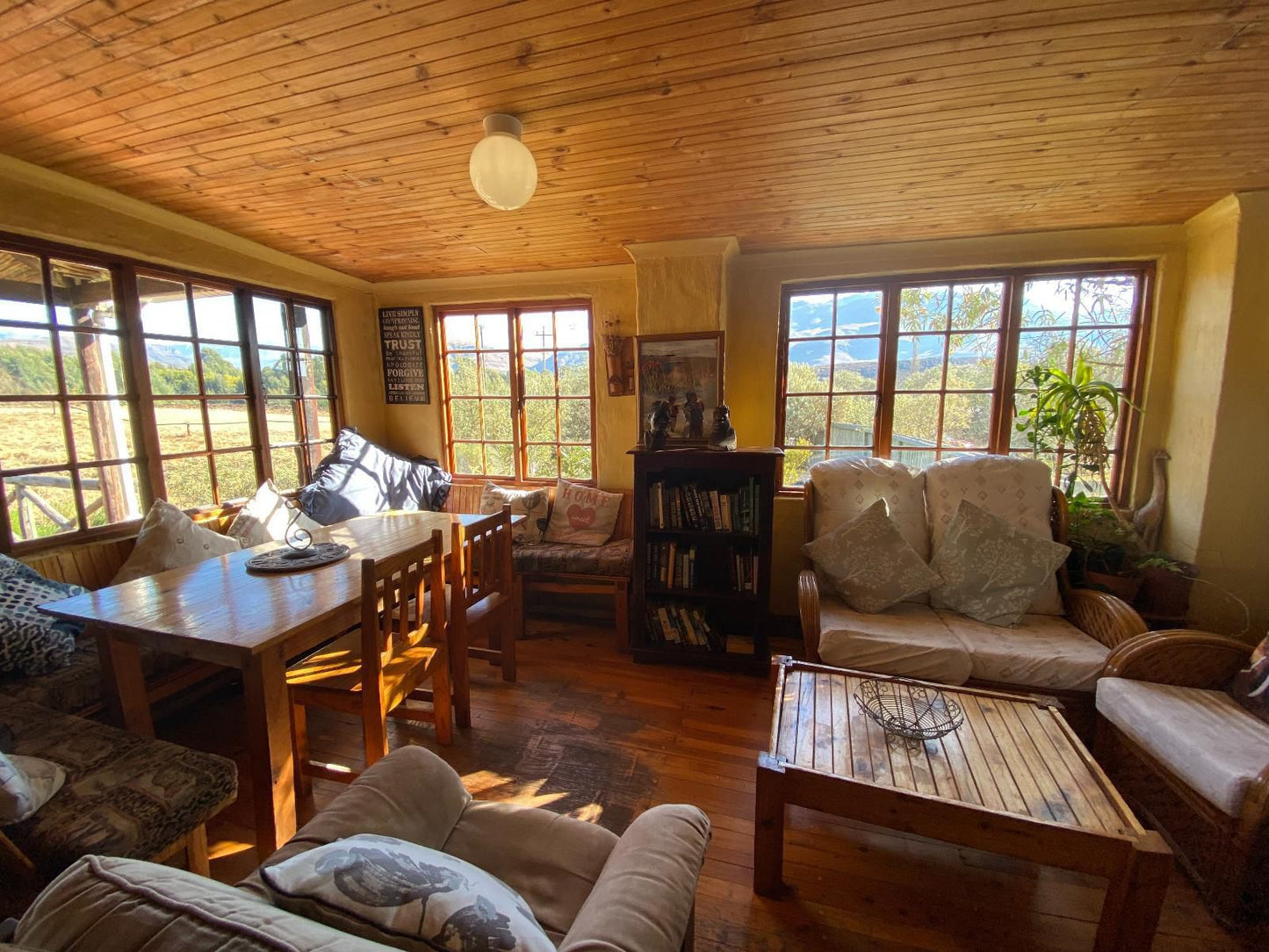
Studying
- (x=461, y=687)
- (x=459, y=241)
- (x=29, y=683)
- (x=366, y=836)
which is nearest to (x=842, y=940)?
(x=366, y=836)

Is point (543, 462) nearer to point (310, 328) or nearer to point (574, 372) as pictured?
point (574, 372)

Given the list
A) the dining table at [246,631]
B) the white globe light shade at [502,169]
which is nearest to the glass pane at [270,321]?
the dining table at [246,631]

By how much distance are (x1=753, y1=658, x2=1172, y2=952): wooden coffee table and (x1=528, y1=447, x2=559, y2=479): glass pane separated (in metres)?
2.43

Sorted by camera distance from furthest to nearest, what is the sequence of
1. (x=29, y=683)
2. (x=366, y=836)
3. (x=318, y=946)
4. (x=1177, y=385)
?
(x=1177, y=385) < (x=29, y=683) < (x=366, y=836) < (x=318, y=946)

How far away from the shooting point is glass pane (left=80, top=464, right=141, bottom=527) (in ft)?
7.65

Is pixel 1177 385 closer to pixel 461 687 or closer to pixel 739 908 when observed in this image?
pixel 739 908

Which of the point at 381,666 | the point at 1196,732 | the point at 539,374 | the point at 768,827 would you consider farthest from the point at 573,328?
the point at 1196,732

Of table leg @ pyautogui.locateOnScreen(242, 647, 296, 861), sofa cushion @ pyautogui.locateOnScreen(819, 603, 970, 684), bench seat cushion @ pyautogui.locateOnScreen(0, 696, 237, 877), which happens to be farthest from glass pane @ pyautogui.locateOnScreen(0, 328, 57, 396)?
sofa cushion @ pyautogui.locateOnScreen(819, 603, 970, 684)

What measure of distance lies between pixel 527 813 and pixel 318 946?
68 cm

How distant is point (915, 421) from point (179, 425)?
4.18 metres

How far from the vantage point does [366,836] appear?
81 centimetres

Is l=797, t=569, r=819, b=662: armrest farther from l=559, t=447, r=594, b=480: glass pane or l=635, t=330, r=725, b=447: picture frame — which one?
l=559, t=447, r=594, b=480: glass pane

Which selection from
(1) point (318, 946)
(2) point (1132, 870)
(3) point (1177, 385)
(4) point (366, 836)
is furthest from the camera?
(3) point (1177, 385)

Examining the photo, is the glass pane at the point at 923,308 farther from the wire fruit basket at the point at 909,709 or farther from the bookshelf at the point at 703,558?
the wire fruit basket at the point at 909,709
